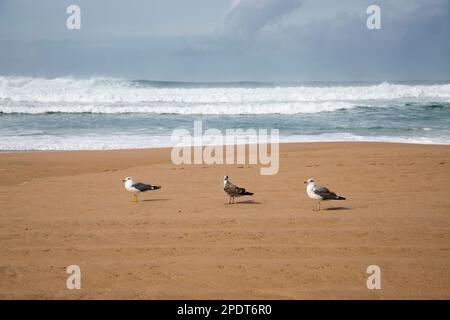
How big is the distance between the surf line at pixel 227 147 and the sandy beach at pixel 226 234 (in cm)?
107

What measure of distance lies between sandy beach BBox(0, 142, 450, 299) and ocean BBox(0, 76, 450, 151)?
23.9 feet

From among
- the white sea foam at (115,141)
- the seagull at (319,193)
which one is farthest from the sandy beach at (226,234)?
the white sea foam at (115,141)

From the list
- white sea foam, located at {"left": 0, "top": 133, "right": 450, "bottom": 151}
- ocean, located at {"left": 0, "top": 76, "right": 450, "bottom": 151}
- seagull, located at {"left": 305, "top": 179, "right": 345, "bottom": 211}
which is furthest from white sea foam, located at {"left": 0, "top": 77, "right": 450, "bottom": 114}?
seagull, located at {"left": 305, "top": 179, "right": 345, "bottom": 211}

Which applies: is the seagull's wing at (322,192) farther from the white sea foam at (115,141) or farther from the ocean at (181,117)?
the ocean at (181,117)

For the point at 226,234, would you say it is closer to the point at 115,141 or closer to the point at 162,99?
the point at 115,141

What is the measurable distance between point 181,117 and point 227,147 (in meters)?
13.4

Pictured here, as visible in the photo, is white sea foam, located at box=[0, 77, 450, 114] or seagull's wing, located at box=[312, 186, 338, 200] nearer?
seagull's wing, located at box=[312, 186, 338, 200]

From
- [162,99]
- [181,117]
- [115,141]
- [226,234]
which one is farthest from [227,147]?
[162,99]

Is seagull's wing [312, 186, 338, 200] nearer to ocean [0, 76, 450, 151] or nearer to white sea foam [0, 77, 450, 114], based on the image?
ocean [0, 76, 450, 151]

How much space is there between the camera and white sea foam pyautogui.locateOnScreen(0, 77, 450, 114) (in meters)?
31.8

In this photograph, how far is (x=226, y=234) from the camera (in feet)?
22.4

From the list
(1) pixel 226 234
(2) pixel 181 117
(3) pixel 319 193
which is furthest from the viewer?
(2) pixel 181 117

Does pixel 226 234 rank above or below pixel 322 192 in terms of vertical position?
below

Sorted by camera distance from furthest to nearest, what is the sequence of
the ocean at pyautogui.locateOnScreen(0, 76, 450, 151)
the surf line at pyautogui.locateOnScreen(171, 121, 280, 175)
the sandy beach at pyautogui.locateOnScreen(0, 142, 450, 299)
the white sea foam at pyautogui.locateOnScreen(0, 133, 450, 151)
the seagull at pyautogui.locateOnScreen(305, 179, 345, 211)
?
the ocean at pyautogui.locateOnScreen(0, 76, 450, 151) → the white sea foam at pyautogui.locateOnScreen(0, 133, 450, 151) → the surf line at pyautogui.locateOnScreen(171, 121, 280, 175) → the seagull at pyautogui.locateOnScreen(305, 179, 345, 211) → the sandy beach at pyautogui.locateOnScreen(0, 142, 450, 299)
